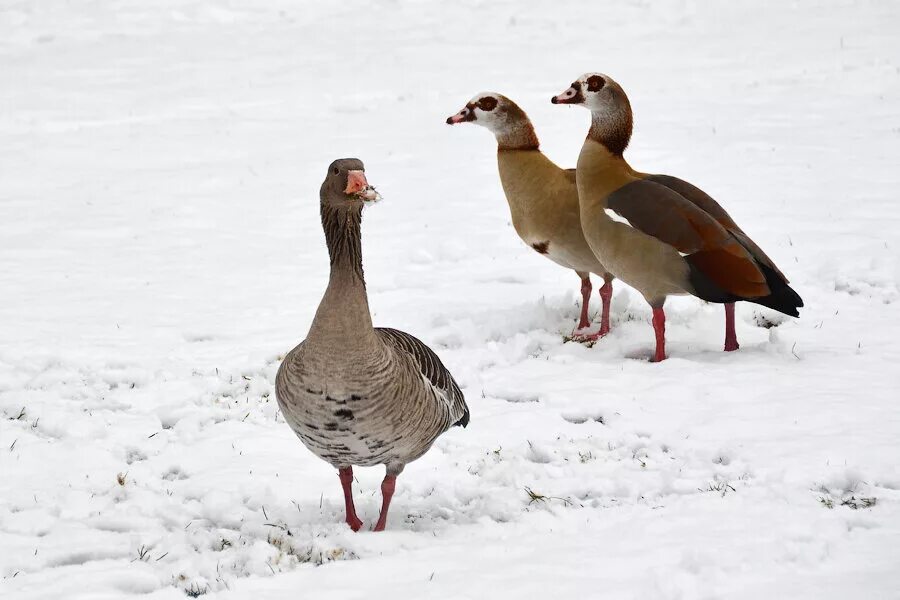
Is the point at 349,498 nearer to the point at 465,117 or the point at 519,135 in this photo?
the point at 519,135

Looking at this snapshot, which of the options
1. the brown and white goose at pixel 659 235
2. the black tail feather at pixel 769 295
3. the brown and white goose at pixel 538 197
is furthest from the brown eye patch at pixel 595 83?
the black tail feather at pixel 769 295

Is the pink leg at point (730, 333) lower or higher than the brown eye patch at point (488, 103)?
lower

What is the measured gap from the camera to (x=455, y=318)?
927 centimetres

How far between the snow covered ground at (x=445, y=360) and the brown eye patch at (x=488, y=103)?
189 cm

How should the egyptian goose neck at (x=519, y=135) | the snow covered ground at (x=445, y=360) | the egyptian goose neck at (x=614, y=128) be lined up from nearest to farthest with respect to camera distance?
the snow covered ground at (x=445, y=360) < the egyptian goose neck at (x=614, y=128) < the egyptian goose neck at (x=519, y=135)

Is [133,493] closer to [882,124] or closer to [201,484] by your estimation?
[201,484]

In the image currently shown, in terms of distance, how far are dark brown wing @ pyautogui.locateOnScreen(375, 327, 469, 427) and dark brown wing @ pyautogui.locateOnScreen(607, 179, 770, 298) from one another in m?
2.54

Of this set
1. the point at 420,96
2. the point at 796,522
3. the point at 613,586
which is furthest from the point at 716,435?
the point at 420,96

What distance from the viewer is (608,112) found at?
8430mm

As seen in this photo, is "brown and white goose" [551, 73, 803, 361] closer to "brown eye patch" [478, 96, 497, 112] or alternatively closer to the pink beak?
"brown eye patch" [478, 96, 497, 112]

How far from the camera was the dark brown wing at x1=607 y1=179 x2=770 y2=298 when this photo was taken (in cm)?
740

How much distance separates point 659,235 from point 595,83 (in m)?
1.62

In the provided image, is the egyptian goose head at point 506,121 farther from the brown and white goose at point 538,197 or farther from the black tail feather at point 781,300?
the black tail feather at point 781,300

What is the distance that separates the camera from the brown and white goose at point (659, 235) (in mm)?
7434
